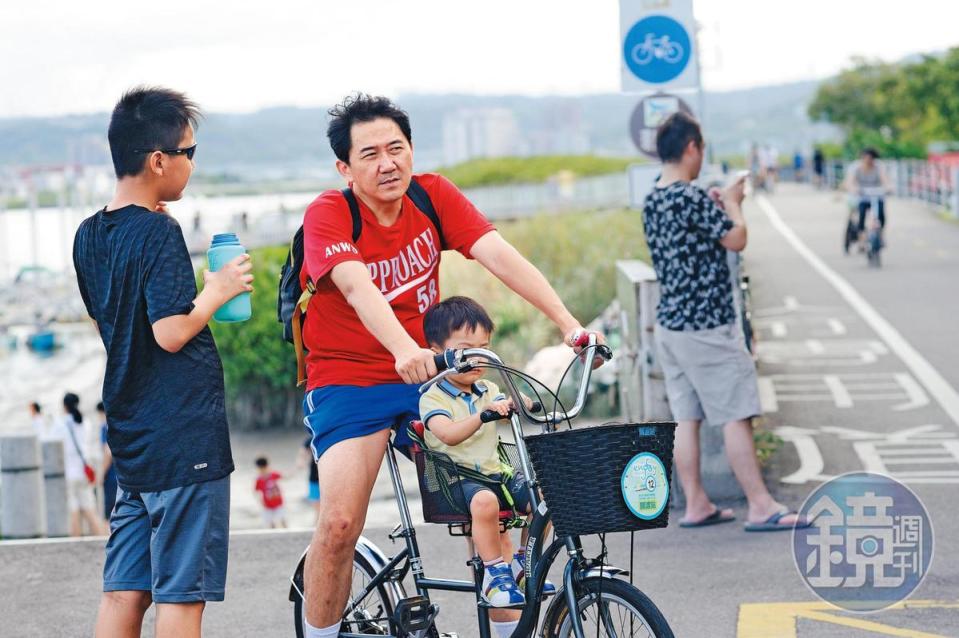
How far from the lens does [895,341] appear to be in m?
14.7

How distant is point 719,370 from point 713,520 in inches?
33.3

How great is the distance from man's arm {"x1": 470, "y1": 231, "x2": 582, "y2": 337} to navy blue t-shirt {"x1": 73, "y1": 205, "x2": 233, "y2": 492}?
36.8 inches

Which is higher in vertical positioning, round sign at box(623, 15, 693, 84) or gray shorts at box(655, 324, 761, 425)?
round sign at box(623, 15, 693, 84)

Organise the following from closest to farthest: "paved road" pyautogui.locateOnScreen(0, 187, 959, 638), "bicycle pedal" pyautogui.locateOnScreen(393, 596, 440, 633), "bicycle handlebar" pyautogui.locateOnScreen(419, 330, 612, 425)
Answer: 1. "bicycle handlebar" pyautogui.locateOnScreen(419, 330, 612, 425)
2. "bicycle pedal" pyautogui.locateOnScreen(393, 596, 440, 633)
3. "paved road" pyautogui.locateOnScreen(0, 187, 959, 638)

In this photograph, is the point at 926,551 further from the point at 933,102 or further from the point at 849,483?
the point at 933,102

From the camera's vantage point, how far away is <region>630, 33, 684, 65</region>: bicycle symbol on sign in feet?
30.3

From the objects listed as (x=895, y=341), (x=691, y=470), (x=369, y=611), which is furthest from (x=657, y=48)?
(x=895, y=341)

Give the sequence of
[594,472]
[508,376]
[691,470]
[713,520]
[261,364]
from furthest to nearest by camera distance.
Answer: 1. [261,364]
2. [713,520]
3. [691,470]
4. [508,376]
5. [594,472]

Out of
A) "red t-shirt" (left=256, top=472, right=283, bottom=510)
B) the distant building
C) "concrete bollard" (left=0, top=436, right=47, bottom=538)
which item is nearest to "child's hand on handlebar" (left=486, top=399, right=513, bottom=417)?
"concrete bollard" (left=0, top=436, right=47, bottom=538)

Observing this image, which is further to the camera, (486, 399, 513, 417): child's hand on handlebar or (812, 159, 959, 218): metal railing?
(812, 159, 959, 218): metal railing

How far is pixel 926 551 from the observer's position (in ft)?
21.8

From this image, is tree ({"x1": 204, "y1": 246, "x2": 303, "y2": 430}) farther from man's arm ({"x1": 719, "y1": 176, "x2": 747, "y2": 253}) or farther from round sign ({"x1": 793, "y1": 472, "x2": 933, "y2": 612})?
man's arm ({"x1": 719, "y1": 176, "x2": 747, "y2": 253})

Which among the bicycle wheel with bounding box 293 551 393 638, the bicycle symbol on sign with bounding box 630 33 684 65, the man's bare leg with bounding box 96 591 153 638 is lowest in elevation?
the bicycle wheel with bounding box 293 551 393 638

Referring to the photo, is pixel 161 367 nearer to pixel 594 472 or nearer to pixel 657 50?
pixel 594 472
